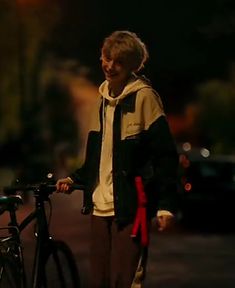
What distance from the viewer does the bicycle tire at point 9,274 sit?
17.5 feet

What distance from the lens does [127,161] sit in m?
5.11

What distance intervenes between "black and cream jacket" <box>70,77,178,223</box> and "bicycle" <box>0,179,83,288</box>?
1.17 feet

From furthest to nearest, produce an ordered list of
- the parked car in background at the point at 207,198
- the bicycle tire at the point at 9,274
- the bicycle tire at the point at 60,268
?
the parked car in background at the point at 207,198 < the bicycle tire at the point at 60,268 < the bicycle tire at the point at 9,274

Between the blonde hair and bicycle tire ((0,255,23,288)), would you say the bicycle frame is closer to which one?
bicycle tire ((0,255,23,288))

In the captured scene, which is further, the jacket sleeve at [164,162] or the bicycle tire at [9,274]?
the bicycle tire at [9,274]

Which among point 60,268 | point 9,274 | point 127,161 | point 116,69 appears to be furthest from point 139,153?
point 60,268

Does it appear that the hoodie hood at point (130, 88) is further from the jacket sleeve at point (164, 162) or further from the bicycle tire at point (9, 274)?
the bicycle tire at point (9, 274)

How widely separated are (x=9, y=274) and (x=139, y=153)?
99cm

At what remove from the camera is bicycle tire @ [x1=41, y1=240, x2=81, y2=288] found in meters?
5.81

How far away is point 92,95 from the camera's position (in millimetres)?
30328

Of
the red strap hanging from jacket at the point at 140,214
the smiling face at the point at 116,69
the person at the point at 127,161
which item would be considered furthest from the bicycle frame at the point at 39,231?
the smiling face at the point at 116,69

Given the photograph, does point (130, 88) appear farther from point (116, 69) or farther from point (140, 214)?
point (140, 214)

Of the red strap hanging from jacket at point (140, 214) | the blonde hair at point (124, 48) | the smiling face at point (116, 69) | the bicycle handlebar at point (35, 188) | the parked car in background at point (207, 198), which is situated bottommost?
the parked car in background at point (207, 198)

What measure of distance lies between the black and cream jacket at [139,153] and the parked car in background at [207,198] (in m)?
10.6
